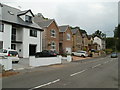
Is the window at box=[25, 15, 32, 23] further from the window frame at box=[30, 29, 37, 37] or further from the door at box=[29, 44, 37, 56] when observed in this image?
the door at box=[29, 44, 37, 56]

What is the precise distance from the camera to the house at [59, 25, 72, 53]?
48.1 m

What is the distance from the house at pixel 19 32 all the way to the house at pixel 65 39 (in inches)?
546

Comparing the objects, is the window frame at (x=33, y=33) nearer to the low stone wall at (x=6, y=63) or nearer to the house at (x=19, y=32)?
the house at (x=19, y=32)

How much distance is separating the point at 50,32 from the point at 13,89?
109 ft

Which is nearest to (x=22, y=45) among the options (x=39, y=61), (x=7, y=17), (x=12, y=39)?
(x=12, y=39)

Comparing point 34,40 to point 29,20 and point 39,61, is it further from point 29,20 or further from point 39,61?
point 39,61

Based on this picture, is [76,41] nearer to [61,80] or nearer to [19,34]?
[19,34]

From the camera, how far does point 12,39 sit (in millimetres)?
30328

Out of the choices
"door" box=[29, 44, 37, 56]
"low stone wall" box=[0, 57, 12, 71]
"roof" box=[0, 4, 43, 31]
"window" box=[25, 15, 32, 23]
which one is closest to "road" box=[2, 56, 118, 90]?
"low stone wall" box=[0, 57, 12, 71]

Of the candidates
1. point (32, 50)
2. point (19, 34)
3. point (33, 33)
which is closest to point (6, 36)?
point (19, 34)

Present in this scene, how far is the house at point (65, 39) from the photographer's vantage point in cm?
4805

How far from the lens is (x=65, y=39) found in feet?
160

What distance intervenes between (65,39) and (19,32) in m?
19.8

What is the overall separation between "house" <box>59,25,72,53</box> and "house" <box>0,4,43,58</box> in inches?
546
